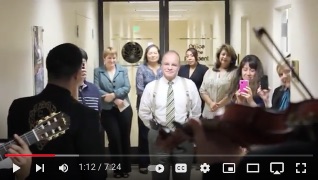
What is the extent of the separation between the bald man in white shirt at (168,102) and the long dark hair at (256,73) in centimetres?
11

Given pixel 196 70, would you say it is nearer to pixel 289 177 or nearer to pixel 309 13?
pixel 309 13

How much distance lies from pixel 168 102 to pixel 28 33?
0.42 m

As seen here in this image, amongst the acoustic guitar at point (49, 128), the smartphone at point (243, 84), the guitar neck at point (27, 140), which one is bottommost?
the guitar neck at point (27, 140)

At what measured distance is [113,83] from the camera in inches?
45.2

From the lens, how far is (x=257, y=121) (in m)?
0.90

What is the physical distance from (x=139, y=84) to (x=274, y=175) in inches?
27.4

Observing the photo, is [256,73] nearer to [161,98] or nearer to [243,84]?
[243,84]

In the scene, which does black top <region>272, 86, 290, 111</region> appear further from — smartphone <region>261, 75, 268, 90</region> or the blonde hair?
the blonde hair

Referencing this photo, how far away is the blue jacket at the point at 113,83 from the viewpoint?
3.71ft
